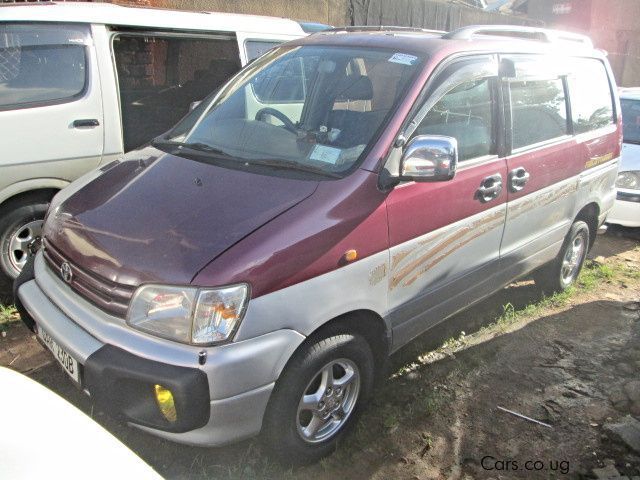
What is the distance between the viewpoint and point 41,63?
3.85 meters

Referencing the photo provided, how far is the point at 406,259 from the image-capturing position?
279cm

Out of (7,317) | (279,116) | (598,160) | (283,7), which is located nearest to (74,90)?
(7,317)

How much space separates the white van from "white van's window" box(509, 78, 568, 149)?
8.29 ft

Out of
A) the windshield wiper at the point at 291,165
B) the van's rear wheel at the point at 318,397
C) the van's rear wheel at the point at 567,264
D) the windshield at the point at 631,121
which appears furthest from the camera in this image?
the windshield at the point at 631,121

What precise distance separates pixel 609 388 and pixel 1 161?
402 centimetres

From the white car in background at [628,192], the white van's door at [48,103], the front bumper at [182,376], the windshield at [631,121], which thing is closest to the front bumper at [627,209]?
the white car in background at [628,192]

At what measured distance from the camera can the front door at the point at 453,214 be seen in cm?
279

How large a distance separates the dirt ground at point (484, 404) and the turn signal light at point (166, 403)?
1.78 ft

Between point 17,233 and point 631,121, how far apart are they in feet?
22.4

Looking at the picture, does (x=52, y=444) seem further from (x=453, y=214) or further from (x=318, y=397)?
(x=453, y=214)

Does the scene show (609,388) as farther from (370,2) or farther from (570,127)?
(370,2)

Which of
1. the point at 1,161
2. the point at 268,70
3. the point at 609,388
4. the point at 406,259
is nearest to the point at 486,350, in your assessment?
the point at 609,388

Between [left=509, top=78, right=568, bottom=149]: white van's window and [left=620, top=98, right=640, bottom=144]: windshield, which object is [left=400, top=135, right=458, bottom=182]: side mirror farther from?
[left=620, top=98, right=640, bottom=144]: windshield

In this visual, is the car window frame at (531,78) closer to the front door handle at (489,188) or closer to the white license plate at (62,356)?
the front door handle at (489,188)
